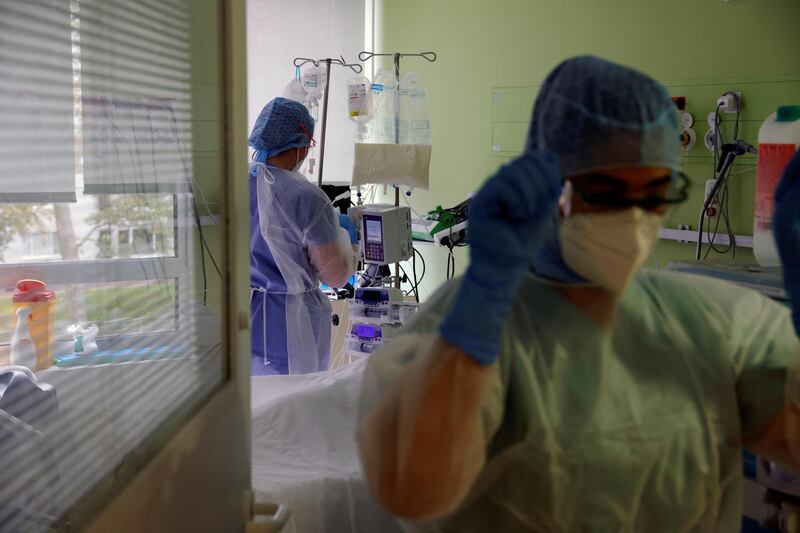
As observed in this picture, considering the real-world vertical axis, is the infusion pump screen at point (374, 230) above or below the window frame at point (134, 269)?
below

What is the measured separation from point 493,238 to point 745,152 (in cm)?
278

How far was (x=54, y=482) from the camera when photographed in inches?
25.7

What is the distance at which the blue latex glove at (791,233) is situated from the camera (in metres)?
1.00

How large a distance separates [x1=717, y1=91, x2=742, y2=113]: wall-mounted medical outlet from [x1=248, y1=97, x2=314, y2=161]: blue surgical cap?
1987mm

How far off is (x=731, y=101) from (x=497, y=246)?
2.96 m

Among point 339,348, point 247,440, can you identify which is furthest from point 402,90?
point 247,440

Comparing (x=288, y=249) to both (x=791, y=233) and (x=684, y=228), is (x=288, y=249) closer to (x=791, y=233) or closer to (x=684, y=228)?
(x=791, y=233)

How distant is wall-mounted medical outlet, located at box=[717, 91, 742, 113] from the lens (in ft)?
10.7

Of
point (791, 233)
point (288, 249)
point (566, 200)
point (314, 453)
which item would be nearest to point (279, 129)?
point (288, 249)

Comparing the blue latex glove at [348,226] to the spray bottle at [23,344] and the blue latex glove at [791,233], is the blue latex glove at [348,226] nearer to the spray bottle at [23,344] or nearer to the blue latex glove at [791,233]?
the blue latex glove at [791,233]

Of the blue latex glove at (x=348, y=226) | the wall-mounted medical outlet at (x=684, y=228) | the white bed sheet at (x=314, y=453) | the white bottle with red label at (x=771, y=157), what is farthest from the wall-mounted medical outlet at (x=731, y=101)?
the white bed sheet at (x=314, y=453)

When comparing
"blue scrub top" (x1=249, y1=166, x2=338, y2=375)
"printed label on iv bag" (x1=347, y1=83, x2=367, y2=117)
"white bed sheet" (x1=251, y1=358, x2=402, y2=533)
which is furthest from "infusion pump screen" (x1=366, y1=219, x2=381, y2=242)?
"white bed sheet" (x1=251, y1=358, x2=402, y2=533)

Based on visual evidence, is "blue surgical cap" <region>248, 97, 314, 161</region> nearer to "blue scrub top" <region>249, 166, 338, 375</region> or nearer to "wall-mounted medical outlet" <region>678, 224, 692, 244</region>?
"blue scrub top" <region>249, 166, 338, 375</region>

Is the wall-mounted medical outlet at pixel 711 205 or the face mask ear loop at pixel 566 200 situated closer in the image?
the face mask ear loop at pixel 566 200
